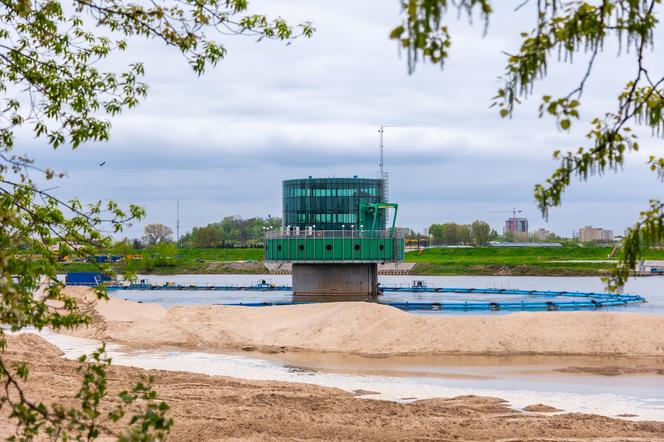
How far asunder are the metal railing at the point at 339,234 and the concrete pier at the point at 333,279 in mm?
3079

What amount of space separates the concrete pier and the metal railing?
3.08 meters

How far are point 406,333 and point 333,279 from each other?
4119 cm

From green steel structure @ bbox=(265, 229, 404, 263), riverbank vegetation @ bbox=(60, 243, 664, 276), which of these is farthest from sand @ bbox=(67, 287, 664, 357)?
riverbank vegetation @ bbox=(60, 243, 664, 276)

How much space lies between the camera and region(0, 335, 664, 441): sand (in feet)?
65.2

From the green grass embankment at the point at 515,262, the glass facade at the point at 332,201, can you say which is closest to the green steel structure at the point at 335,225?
the glass facade at the point at 332,201

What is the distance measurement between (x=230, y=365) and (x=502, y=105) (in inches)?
1144

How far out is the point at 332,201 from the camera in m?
87.7

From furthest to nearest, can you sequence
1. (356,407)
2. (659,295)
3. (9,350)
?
(659,295)
(9,350)
(356,407)

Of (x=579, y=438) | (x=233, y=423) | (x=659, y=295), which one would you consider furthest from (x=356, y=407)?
(x=659, y=295)

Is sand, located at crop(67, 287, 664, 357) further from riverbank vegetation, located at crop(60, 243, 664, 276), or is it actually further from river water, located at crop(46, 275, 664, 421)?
riverbank vegetation, located at crop(60, 243, 664, 276)

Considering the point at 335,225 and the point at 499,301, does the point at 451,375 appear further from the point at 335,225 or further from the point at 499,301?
the point at 335,225

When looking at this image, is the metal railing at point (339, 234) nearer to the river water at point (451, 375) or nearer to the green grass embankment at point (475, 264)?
the river water at point (451, 375)

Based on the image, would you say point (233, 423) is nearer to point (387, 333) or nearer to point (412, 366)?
point (412, 366)

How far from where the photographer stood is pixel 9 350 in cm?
3603
